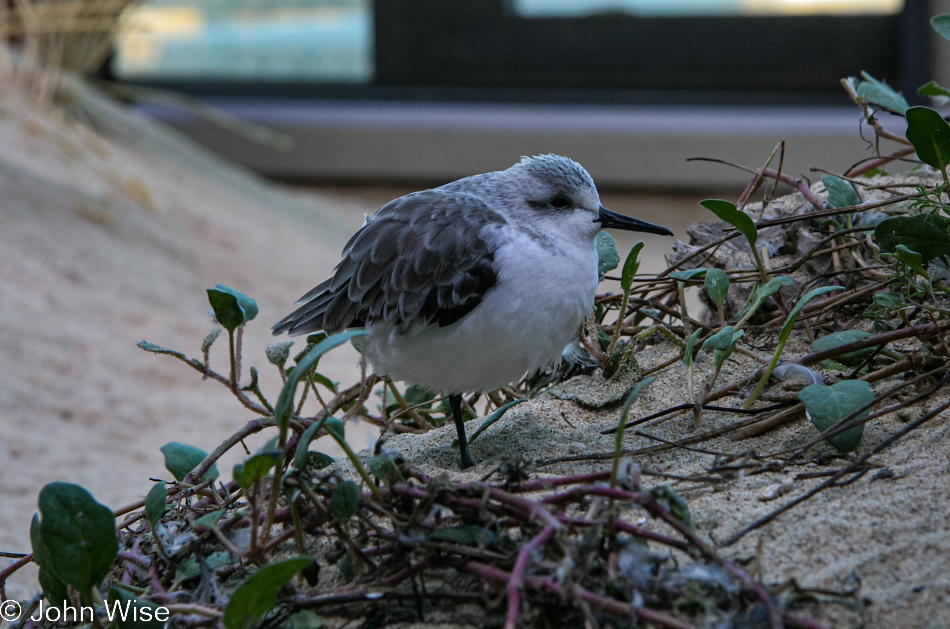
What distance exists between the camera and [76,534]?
0.82 meters

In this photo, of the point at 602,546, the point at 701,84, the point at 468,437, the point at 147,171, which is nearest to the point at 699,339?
the point at 468,437

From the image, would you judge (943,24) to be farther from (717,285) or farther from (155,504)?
(155,504)

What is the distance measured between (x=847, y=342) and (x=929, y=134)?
255 millimetres

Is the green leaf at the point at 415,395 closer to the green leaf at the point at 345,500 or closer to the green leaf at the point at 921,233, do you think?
the green leaf at the point at 345,500

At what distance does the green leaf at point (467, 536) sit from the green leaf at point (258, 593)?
0.12 metres

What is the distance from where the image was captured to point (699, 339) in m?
1.23

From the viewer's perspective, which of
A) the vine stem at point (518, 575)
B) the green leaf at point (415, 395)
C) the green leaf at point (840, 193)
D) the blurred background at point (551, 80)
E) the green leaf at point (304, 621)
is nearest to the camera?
the vine stem at point (518, 575)

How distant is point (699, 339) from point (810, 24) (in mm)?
4753

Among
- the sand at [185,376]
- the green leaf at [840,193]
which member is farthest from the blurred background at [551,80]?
the green leaf at [840,193]

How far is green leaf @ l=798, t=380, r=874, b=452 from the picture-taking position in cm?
90

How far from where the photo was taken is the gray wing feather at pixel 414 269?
3.41ft

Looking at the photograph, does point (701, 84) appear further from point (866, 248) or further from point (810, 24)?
point (866, 248)

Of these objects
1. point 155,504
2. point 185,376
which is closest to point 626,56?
point 185,376

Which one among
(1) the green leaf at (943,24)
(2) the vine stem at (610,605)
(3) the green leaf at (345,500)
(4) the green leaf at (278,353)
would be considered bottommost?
(2) the vine stem at (610,605)
